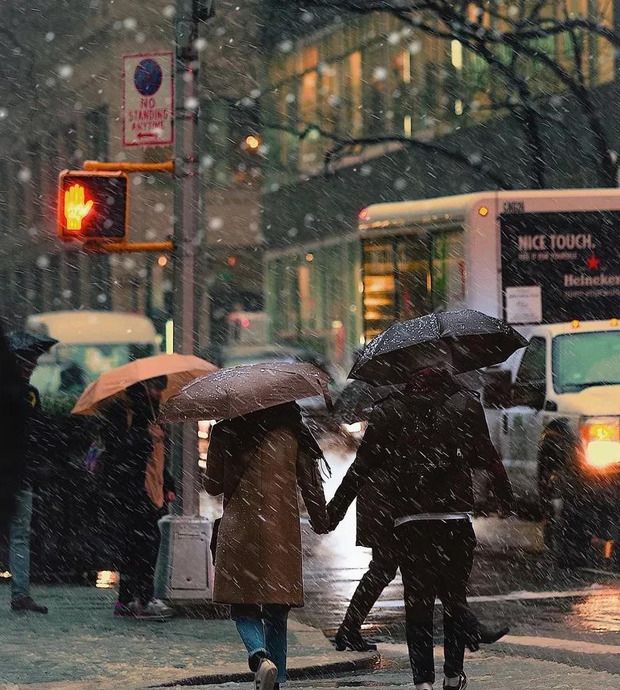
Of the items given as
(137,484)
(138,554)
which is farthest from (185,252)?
(138,554)

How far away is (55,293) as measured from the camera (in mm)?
61875

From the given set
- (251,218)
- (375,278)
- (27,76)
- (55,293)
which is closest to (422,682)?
(375,278)

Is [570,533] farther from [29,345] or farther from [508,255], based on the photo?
[508,255]

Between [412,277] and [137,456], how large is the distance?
1066 centimetres

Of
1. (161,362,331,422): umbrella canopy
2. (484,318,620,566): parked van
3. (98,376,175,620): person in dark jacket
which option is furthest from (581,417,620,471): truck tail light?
(161,362,331,422): umbrella canopy

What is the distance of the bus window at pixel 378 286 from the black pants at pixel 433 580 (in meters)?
14.0

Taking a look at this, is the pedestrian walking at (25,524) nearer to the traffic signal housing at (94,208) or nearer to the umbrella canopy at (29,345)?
the umbrella canopy at (29,345)

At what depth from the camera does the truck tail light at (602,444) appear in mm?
14281

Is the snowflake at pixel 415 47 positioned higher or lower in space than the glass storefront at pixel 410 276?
higher

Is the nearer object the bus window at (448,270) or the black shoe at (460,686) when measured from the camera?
the black shoe at (460,686)

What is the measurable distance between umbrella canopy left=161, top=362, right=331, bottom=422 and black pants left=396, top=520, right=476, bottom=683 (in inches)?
31.3

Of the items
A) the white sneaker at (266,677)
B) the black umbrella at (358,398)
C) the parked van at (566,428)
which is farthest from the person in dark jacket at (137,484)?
the black umbrella at (358,398)

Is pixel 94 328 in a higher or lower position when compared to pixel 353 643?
higher

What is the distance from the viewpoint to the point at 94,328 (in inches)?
1193
